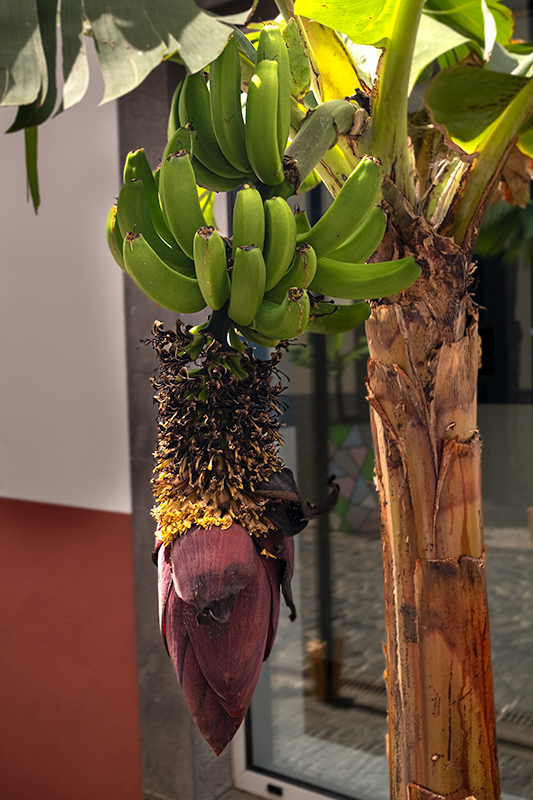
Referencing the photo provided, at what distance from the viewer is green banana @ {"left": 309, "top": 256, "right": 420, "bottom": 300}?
0.45 meters

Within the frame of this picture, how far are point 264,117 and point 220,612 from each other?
1.06ft

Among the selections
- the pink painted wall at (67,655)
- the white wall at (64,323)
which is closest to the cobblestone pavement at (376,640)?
the pink painted wall at (67,655)

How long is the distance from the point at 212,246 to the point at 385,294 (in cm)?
15

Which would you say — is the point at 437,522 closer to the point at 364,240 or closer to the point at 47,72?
the point at 364,240

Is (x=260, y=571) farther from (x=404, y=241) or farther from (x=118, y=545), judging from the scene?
(x=118, y=545)

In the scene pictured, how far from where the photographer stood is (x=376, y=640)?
170 cm

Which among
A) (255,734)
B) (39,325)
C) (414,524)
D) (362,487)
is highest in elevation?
(39,325)

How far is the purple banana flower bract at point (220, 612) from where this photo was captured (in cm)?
40

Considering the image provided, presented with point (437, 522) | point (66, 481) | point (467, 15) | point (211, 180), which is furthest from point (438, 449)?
point (66, 481)

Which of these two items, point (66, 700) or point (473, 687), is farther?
point (66, 700)

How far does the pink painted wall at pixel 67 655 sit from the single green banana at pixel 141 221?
1.28 meters

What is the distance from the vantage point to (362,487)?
5.56 ft

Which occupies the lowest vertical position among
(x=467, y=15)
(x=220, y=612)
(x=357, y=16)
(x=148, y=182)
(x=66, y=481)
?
(x=66, y=481)

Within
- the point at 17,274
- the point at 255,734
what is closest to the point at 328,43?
the point at 17,274
